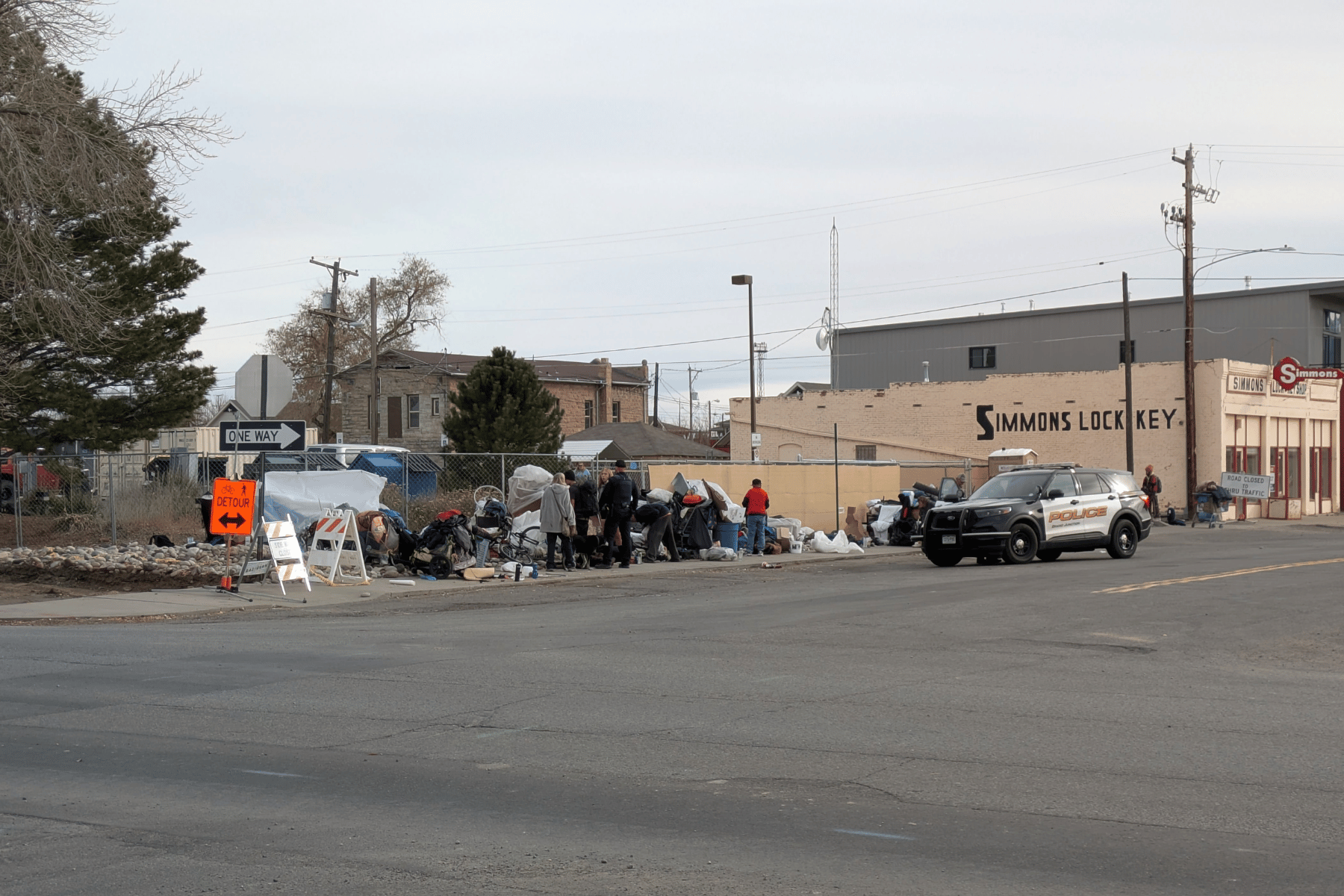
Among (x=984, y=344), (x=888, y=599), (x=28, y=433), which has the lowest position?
(x=888, y=599)

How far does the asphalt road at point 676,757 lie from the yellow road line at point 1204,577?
148 inches

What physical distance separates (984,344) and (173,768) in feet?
211

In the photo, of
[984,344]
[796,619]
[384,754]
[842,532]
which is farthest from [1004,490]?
[984,344]

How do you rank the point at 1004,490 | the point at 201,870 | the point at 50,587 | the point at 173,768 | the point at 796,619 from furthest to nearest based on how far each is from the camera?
the point at 1004,490
the point at 50,587
the point at 796,619
the point at 173,768
the point at 201,870

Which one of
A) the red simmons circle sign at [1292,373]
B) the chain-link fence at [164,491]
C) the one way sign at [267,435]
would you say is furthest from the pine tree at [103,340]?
the red simmons circle sign at [1292,373]

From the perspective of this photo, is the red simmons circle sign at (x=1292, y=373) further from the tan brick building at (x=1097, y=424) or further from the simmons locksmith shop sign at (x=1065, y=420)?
the simmons locksmith shop sign at (x=1065, y=420)

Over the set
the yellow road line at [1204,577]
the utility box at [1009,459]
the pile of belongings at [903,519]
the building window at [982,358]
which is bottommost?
the yellow road line at [1204,577]

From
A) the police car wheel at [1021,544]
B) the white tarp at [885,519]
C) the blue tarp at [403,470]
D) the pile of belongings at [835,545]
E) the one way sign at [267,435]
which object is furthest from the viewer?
the white tarp at [885,519]

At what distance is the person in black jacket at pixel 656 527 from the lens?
24.9m

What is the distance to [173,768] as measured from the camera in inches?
296

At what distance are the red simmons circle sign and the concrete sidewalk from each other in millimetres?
34316

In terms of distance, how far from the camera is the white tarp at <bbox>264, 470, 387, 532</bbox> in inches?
848

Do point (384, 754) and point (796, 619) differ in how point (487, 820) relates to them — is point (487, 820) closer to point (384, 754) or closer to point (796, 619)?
point (384, 754)

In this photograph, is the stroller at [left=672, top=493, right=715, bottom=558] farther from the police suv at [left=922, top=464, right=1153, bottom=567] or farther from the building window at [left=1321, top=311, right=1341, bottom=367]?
the building window at [left=1321, top=311, right=1341, bottom=367]
